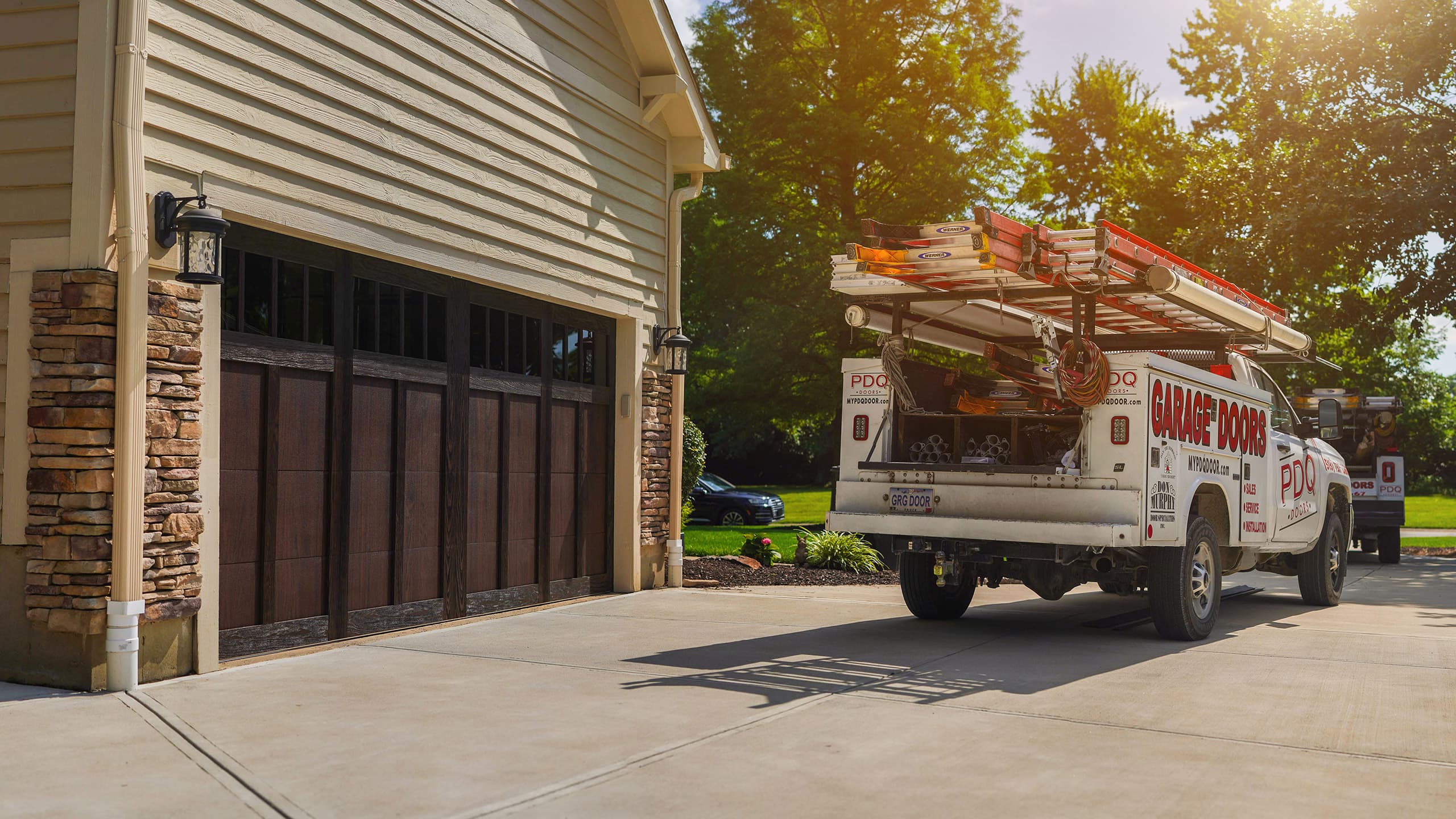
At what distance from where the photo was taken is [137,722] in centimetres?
586

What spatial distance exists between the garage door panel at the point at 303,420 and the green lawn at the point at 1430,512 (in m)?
25.2

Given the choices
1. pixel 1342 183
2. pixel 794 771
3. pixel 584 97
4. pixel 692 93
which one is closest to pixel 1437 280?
pixel 1342 183

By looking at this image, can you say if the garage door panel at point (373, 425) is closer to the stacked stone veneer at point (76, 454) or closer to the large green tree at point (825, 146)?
the stacked stone veneer at point (76, 454)

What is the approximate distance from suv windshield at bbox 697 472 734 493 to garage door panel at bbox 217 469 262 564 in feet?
64.5

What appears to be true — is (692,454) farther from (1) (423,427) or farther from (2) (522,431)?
(1) (423,427)

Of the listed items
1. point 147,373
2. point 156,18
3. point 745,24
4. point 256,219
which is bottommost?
point 147,373

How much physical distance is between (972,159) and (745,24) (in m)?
5.62

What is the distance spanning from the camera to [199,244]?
6773 millimetres

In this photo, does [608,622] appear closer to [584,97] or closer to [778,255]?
[584,97]

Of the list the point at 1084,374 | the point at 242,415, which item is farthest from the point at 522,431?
the point at 1084,374

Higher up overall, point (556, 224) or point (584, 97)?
point (584, 97)

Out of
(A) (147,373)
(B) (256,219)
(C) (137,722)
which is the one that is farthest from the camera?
(B) (256,219)

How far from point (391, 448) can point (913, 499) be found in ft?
12.6

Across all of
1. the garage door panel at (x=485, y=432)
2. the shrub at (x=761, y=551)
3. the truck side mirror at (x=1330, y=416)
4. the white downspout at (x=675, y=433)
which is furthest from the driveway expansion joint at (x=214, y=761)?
the truck side mirror at (x=1330, y=416)
